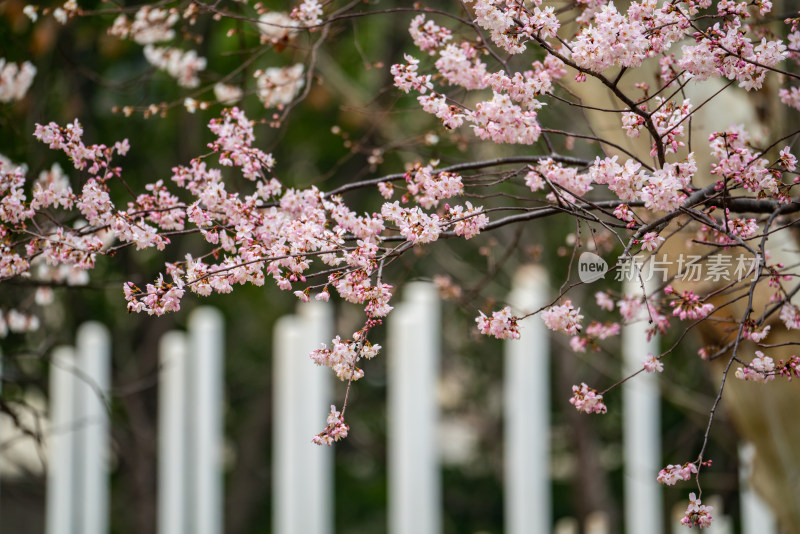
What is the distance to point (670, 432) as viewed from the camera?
611cm

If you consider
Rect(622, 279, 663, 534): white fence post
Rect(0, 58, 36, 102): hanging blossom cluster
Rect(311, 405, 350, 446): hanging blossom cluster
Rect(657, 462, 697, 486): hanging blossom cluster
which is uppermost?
Rect(0, 58, 36, 102): hanging blossom cluster

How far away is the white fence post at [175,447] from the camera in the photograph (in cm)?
438

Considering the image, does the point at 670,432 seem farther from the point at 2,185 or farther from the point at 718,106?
the point at 2,185

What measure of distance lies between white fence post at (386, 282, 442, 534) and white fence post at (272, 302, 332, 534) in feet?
1.25

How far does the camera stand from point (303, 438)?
417 centimetres

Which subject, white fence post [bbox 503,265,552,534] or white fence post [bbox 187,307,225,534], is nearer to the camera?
white fence post [bbox 503,265,552,534]

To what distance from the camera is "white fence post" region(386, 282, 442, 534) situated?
12.5 ft

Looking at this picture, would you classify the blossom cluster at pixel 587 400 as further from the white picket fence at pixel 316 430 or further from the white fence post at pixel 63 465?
the white fence post at pixel 63 465

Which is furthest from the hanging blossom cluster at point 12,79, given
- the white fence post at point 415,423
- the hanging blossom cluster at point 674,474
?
the white fence post at point 415,423

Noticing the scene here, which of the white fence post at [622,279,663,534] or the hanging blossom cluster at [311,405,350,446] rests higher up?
the white fence post at [622,279,663,534]

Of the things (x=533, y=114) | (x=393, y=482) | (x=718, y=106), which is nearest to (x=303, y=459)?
(x=393, y=482)

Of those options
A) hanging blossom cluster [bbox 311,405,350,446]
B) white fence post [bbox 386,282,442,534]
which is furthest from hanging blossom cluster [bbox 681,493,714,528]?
white fence post [bbox 386,282,442,534]

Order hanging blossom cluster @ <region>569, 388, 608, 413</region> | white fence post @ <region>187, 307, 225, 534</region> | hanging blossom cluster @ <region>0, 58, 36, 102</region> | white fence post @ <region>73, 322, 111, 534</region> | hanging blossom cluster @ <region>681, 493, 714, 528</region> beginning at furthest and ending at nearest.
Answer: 1. white fence post @ <region>73, 322, 111, 534</region>
2. white fence post @ <region>187, 307, 225, 534</region>
3. hanging blossom cluster @ <region>0, 58, 36, 102</region>
4. hanging blossom cluster @ <region>569, 388, 608, 413</region>
5. hanging blossom cluster @ <region>681, 493, 714, 528</region>

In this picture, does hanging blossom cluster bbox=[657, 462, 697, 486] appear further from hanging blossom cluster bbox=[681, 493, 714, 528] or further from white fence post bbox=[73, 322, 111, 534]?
white fence post bbox=[73, 322, 111, 534]
